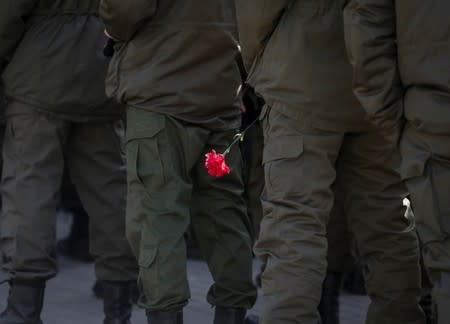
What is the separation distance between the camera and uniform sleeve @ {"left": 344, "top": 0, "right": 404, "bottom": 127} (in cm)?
405

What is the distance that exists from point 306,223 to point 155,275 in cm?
83

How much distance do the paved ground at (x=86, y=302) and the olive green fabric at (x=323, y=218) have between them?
1123 mm

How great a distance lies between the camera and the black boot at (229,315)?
17.1 ft

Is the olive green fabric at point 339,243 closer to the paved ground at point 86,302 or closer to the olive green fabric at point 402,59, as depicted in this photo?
the paved ground at point 86,302

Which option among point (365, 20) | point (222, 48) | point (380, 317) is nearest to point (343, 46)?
point (365, 20)

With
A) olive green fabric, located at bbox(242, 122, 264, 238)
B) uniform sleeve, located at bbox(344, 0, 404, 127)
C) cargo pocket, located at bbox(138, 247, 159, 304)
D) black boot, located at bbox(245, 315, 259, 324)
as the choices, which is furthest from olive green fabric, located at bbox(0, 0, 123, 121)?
uniform sleeve, located at bbox(344, 0, 404, 127)

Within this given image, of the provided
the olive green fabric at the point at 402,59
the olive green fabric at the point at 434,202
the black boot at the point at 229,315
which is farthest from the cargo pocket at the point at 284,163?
the black boot at the point at 229,315

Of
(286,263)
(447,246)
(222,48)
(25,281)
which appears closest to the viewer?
(447,246)

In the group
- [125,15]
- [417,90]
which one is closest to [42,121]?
[125,15]

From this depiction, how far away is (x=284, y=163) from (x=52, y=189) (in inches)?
60.3

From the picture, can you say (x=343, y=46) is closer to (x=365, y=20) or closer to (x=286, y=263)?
(x=365, y=20)

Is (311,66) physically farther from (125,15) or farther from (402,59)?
(125,15)

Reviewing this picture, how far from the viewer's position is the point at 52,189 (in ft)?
18.2

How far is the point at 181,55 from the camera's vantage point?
503 cm
